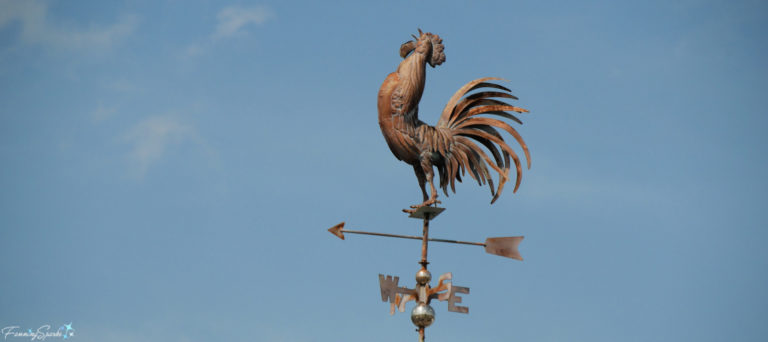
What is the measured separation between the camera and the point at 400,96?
1031cm

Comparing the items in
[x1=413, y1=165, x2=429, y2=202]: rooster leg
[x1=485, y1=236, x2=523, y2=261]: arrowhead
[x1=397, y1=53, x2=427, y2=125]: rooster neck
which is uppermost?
[x1=397, y1=53, x2=427, y2=125]: rooster neck

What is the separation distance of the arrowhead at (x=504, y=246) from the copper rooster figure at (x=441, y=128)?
0.37m

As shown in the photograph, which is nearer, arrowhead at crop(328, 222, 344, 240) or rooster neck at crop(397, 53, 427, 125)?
rooster neck at crop(397, 53, 427, 125)

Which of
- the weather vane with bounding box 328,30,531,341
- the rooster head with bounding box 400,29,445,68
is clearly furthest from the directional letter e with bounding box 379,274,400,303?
the rooster head with bounding box 400,29,445,68

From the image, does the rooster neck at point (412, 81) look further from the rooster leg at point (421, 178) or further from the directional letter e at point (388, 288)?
the directional letter e at point (388, 288)

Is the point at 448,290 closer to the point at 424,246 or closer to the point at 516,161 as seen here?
the point at 424,246

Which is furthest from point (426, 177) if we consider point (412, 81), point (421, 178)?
point (412, 81)

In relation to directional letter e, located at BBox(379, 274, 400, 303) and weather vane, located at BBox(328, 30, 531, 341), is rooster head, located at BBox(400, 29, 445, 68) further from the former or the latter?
directional letter e, located at BBox(379, 274, 400, 303)

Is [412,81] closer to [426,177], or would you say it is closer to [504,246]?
[426,177]

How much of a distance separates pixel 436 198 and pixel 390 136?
613 millimetres

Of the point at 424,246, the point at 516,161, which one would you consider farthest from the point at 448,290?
the point at 516,161

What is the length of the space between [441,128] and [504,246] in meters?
1.08

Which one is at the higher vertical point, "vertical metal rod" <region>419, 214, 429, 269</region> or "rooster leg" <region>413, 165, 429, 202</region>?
"rooster leg" <region>413, 165, 429, 202</region>

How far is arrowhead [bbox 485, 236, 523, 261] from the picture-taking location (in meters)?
10.4
